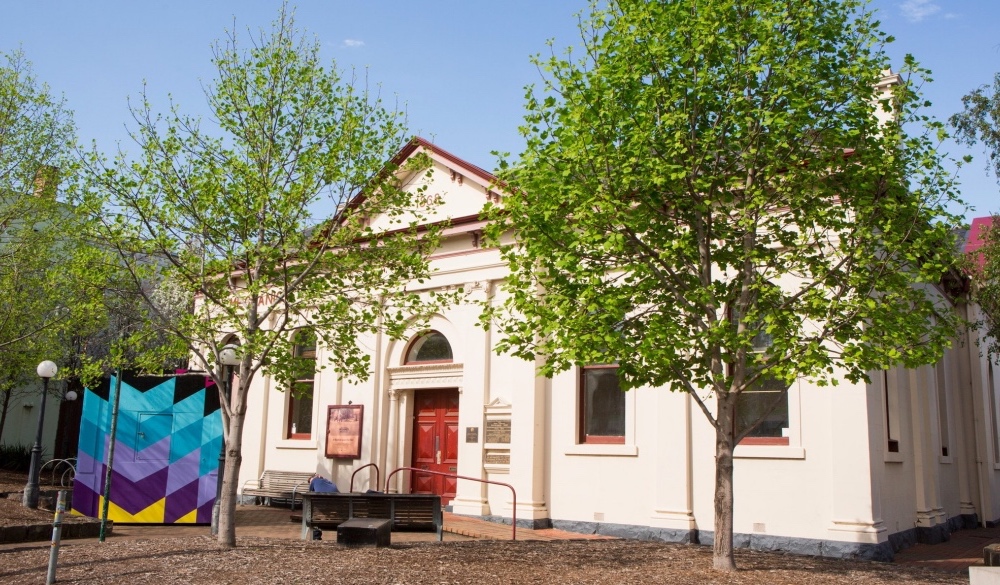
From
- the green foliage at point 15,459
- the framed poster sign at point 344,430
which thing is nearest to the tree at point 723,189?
the framed poster sign at point 344,430

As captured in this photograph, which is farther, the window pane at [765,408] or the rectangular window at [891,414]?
the rectangular window at [891,414]

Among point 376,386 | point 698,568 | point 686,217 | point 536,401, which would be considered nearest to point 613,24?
point 686,217

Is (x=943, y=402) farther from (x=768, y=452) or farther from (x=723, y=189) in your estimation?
(x=723, y=189)

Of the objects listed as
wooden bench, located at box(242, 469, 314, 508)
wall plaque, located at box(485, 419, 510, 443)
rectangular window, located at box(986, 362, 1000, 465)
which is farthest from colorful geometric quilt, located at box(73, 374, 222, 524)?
rectangular window, located at box(986, 362, 1000, 465)

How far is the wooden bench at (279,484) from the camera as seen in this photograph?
19.7 meters

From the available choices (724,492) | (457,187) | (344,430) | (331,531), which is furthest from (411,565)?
(457,187)

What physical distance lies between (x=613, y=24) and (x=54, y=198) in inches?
502

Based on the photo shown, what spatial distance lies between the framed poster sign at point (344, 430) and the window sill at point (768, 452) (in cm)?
844

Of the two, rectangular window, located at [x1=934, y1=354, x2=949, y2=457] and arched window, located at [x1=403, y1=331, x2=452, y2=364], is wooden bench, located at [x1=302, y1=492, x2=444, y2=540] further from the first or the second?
rectangular window, located at [x1=934, y1=354, x2=949, y2=457]

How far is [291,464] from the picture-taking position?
805 inches

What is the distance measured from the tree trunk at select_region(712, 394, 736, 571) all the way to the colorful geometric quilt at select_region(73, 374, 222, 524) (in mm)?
9123

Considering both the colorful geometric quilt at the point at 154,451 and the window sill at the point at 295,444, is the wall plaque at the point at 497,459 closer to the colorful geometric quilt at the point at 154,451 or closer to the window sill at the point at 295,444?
the window sill at the point at 295,444

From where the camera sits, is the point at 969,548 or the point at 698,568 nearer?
the point at 698,568

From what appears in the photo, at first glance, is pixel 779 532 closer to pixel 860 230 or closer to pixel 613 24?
pixel 860 230
